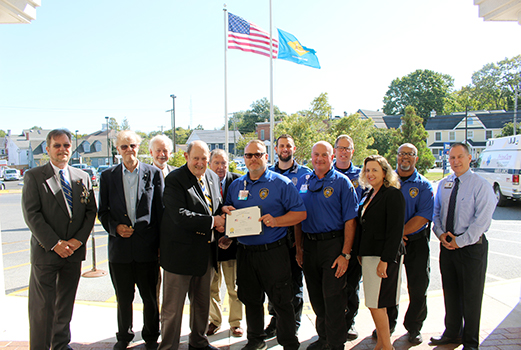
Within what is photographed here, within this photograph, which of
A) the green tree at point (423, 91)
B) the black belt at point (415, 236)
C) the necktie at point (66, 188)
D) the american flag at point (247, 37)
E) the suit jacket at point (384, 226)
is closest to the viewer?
the suit jacket at point (384, 226)

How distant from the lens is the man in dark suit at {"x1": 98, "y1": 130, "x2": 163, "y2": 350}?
11.9 ft

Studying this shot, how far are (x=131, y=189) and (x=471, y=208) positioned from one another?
3.77 meters

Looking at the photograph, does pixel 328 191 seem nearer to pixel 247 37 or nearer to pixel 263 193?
pixel 263 193

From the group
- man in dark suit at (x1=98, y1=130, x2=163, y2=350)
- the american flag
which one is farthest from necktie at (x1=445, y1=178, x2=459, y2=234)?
the american flag

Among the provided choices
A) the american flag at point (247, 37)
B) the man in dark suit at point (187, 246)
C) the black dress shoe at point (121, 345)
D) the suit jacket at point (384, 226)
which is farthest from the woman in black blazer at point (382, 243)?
the american flag at point (247, 37)

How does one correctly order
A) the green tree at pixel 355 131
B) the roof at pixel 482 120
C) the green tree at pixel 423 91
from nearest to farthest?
the green tree at pixel 355 131 < the roof at pixel 482 120 < the green tree at pixel 423 91

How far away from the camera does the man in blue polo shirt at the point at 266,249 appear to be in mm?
3502

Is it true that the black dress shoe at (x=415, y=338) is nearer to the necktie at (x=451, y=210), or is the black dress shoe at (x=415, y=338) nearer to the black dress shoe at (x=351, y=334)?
the black dress shoe at (x=351, y=334)

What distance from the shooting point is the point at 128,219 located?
3645 millimetres

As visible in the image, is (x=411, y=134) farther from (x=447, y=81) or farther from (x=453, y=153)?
(x=447, y=81)

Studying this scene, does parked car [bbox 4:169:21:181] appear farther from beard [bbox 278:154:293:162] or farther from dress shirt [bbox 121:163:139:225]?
beard [bbox 278:154:293:162]

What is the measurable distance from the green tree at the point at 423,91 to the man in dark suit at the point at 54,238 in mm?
79983

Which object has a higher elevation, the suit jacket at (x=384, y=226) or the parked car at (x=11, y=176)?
the suit jacket at (x=384, y=226)

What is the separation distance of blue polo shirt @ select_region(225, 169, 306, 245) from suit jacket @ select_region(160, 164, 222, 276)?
0.43 m
